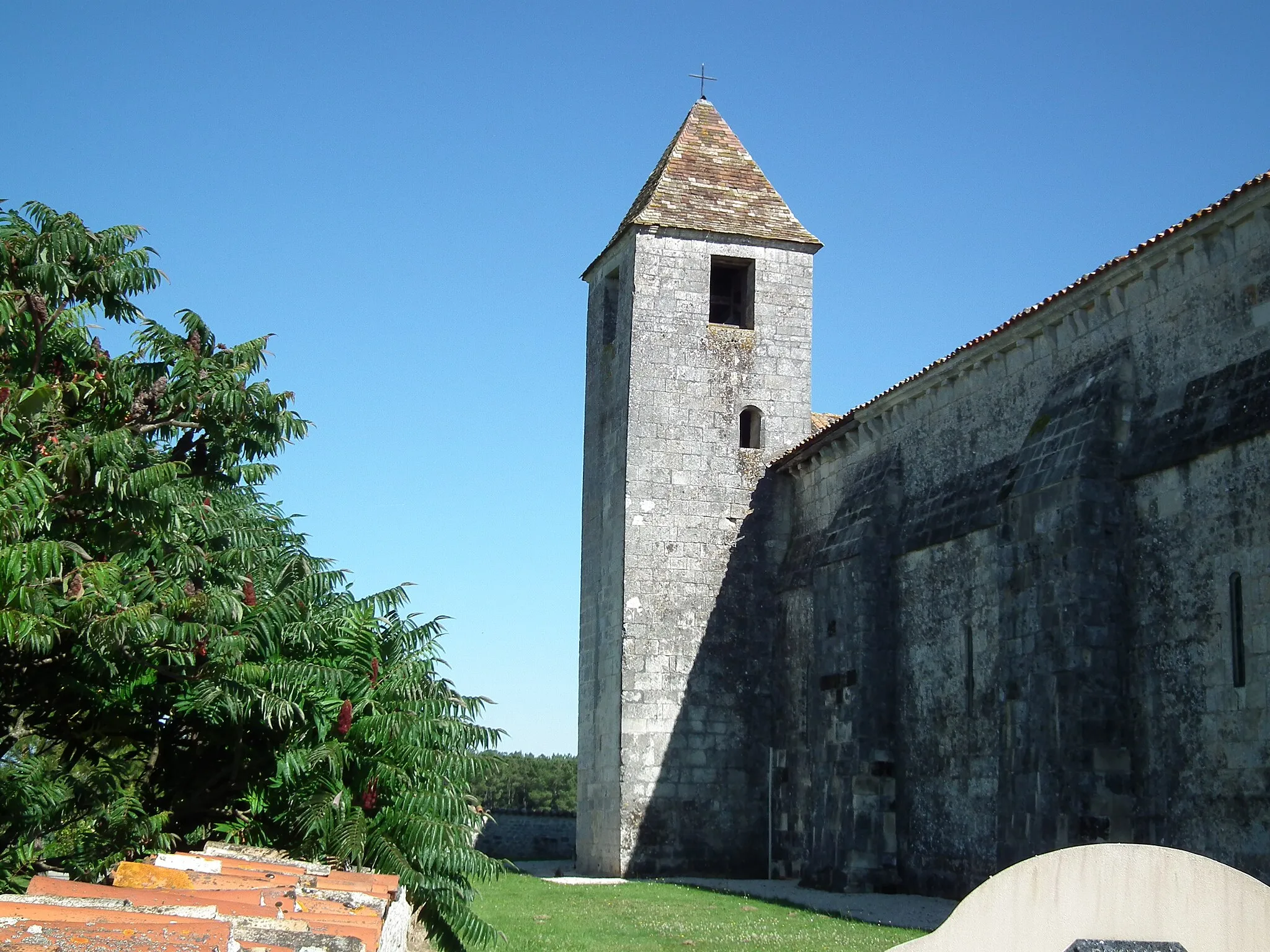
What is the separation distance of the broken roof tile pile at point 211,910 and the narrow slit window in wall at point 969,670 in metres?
10.9

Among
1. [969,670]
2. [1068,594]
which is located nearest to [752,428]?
[969,670]

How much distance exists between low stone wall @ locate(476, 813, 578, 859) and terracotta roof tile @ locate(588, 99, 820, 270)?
14.0 m

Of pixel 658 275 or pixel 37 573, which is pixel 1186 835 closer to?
pixel 37 573

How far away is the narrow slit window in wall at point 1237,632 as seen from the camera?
1204 cm

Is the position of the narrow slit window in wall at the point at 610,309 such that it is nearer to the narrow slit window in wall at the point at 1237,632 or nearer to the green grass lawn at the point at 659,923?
the green grass lawn at the point at 659,923

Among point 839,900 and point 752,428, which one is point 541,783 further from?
point 839,900

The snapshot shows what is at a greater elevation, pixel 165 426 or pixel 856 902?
pixel 165 426

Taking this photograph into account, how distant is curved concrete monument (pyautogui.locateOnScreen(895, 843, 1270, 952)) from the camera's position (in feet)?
11.2

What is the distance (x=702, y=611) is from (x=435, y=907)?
1440cm

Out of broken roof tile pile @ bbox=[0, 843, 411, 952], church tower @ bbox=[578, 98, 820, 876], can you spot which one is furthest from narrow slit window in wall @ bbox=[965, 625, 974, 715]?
broken roof tile pile @ bbox=[0, 843, 411, 952]

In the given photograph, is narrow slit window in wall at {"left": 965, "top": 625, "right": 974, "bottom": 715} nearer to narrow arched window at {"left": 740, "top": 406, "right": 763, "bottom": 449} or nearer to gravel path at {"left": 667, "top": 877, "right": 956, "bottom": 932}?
gravel path at {"left": 667, "top": 877, "right": 956, "bottom": 932}

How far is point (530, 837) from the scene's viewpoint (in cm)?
3102

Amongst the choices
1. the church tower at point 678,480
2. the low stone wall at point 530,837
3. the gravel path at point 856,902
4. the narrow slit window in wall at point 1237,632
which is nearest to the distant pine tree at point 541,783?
the low stone wall at point 530,837

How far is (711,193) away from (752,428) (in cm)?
463
